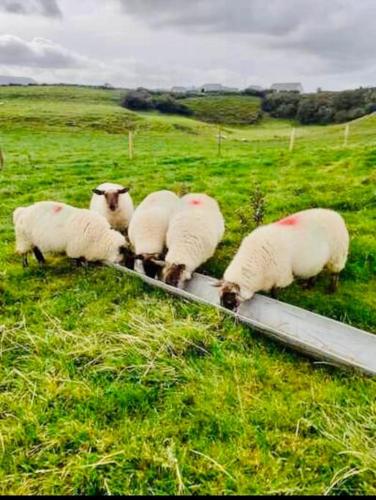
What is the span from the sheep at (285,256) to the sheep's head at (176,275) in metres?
0.74

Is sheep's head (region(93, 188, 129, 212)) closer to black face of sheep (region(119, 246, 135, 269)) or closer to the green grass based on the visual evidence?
black face of sheep (region(119, 246, 135, 269))

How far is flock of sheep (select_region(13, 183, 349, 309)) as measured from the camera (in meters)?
6.76

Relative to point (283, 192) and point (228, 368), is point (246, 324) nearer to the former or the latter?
point (228, 368)

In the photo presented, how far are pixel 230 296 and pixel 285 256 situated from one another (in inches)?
44.5

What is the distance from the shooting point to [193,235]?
7965 millimetres

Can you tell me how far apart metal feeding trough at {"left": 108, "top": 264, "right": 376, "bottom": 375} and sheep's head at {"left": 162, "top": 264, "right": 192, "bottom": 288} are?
14 cm

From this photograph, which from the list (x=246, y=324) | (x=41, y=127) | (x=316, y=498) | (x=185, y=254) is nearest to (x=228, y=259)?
(x=185, y=254)

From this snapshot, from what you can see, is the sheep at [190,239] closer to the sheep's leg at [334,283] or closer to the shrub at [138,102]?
the sheep's leg at [334,283]

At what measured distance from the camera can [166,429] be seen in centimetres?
423

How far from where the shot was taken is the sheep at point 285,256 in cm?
661

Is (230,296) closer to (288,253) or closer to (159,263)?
(288,253)

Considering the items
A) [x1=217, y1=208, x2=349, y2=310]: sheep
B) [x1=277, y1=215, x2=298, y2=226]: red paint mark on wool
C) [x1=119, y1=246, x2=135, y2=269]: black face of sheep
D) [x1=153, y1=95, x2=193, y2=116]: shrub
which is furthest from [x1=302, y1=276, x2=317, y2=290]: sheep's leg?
[x1=153, y1=95, x2=193, y2=116]: shrub

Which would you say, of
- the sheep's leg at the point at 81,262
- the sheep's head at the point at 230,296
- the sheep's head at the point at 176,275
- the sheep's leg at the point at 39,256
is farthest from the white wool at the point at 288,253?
the sheep's leg at the point at 39,256

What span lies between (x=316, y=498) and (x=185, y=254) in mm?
4658
